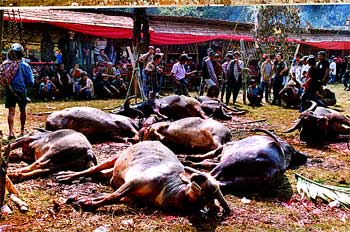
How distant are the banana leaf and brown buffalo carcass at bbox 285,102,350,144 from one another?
25cm

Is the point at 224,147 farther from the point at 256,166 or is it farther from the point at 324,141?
the point at 324,141

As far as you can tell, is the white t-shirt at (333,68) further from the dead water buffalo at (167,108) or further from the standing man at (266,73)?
the dead water buffalo at (167,108)

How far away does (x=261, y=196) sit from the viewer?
2.45 m

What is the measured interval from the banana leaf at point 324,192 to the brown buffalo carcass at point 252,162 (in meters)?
0.12

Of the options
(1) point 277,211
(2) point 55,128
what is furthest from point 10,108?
(1) point 277,211

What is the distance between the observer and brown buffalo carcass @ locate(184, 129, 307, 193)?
2.47 m

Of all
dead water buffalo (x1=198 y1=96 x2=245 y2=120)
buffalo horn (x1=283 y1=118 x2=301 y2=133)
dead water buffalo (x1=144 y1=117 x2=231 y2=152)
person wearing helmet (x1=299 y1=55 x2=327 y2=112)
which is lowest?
dead water buffalo (x1=144 y1=117 x2=231 y2=152)

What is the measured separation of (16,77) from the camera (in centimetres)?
236

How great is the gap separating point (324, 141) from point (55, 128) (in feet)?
4.28

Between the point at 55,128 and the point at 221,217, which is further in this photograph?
the point at 55,128

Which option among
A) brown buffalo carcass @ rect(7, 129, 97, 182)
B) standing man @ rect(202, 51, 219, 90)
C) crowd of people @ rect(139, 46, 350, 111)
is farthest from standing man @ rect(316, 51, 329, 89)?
brown buffalo carcass @ rect(7, 129, 97, 182)

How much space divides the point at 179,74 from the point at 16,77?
0.72m

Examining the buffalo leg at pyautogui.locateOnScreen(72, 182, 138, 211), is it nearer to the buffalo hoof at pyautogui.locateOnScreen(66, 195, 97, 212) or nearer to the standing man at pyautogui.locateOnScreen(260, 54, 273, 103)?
the buffalo hoof at pyautogui.locateOnScreen(66, 195, 97, 212)

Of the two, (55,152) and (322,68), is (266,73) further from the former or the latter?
(55,152)
